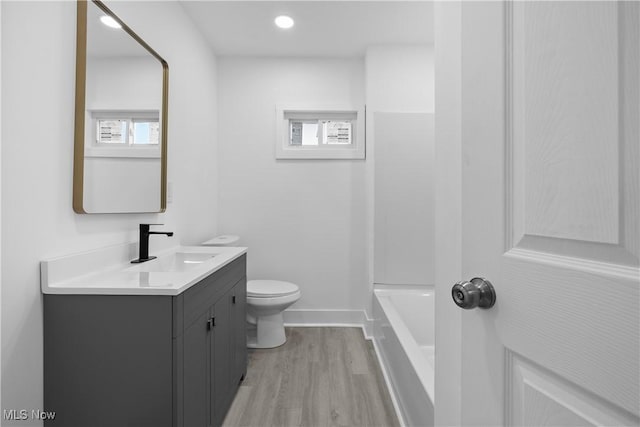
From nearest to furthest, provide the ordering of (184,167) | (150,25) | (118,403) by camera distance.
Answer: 1. (118,403)
2. (150,25)
3. (184,167)

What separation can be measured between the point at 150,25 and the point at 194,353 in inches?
70.6

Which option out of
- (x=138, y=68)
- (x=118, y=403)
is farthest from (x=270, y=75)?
(x=118, y=403)

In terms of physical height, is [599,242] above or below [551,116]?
below

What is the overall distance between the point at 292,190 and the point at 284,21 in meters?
1.37

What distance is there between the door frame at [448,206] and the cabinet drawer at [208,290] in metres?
0.91

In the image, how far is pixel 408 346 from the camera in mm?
1769

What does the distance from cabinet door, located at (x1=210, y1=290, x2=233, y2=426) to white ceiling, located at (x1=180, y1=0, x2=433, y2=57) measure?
198 cm

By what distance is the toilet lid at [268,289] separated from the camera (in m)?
2.46

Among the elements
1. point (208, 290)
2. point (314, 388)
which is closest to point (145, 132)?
point (208, 290)

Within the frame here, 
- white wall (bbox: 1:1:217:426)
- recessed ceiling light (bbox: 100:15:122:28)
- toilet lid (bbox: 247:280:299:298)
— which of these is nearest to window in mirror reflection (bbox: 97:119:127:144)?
white wall (bbox: 1:1:217:426)

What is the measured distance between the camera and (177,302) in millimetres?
1182

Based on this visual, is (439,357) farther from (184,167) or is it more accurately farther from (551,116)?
(184,167)

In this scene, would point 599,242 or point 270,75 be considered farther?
point 270,75

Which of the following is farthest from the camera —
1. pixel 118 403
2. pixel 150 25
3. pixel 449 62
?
pixel 150 25
